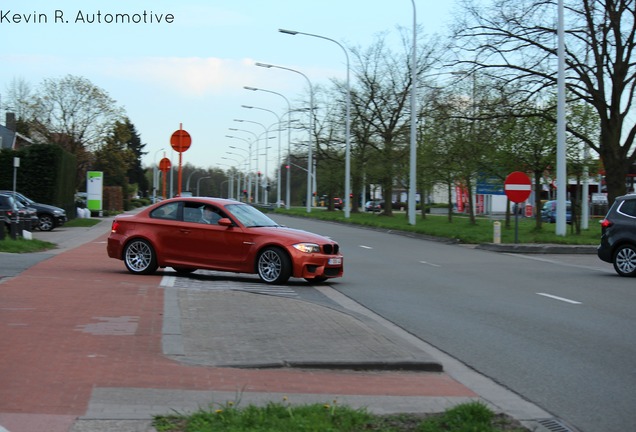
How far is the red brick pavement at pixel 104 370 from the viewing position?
20.2 feet

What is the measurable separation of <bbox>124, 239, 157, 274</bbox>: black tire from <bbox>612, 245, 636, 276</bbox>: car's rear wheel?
993cm

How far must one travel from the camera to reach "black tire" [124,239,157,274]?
50.0 ft

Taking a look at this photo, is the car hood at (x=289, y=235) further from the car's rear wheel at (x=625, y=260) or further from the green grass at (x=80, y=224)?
the green grass at (x=80, y=224)

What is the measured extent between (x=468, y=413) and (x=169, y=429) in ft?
6.52

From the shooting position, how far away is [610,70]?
31125 millimetres

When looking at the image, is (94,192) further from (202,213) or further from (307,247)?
(307,247)

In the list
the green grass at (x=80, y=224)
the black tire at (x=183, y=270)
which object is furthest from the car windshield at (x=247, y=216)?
the green grass at (x=80, y=224)

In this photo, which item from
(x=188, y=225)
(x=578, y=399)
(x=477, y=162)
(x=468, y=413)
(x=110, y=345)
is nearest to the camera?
(x=468, y=413)

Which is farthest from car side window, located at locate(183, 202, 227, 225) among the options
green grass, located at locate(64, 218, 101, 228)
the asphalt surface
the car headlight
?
green grass, located at locate(64, 218, 101, 228)

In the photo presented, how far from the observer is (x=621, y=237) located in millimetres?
17781

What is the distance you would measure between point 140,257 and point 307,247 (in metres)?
3.20

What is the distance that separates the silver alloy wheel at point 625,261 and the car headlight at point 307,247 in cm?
733

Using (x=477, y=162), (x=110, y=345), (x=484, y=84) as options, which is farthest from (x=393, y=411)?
(x=477, y=162)

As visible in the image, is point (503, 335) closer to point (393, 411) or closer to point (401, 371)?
point (401, 371)
